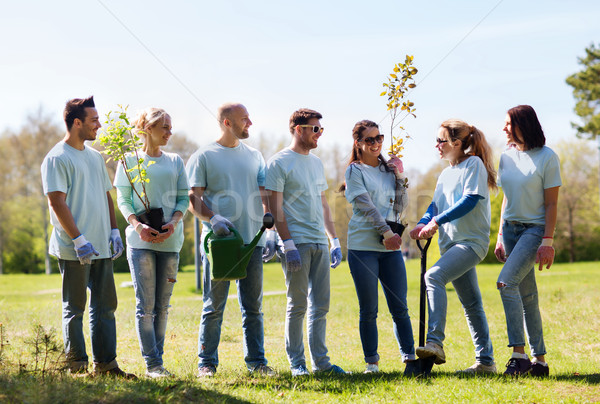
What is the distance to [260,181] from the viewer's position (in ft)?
17.9

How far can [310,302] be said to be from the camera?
5438 millimetres

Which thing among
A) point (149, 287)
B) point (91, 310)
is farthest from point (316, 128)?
point (91, 310)

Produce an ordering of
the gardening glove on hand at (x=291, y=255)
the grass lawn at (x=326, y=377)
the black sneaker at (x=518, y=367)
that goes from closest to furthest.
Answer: the grass lawn at (x=326, y=377) → the black sneaker at (x=518, y=367) → the gardening glove on hand at (x=291, y=255)

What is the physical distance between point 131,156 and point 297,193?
146 cm

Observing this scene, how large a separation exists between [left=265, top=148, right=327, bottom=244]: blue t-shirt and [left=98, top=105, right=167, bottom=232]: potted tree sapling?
1.01m

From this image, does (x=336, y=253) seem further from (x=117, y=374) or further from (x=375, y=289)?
(x=117, y=374)

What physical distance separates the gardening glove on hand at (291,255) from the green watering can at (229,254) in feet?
0.83

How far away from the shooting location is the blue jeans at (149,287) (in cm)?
518

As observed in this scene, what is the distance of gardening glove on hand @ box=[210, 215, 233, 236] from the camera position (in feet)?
16.4

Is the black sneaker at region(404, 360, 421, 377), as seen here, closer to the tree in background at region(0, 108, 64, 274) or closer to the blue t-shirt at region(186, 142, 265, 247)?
the blue t-shirt at region(186, 142, 265, 247)

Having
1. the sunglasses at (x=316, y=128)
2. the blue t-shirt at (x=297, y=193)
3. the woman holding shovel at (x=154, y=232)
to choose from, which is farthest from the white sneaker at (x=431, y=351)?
the woman holding shovel at (x=154, y=232)

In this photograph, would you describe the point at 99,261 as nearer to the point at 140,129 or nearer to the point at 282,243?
the point at 140,129

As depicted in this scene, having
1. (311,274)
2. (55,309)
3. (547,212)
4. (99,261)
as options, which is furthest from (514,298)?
(55,309)

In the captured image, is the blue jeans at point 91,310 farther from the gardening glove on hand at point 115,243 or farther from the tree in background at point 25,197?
the tree in background at point 25,197
